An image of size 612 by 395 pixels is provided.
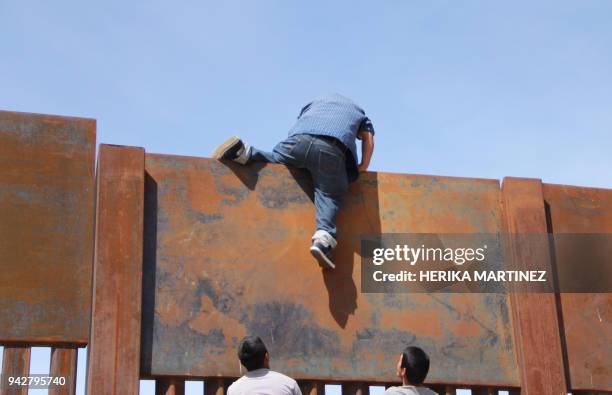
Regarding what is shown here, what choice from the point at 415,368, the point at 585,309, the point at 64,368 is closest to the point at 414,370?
the point at 415,368

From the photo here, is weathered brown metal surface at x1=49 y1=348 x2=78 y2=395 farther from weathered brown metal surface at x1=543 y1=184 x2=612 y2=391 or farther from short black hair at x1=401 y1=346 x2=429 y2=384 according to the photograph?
weathered brown metal surface at x1=543 y1=184 x2=612 y2=391

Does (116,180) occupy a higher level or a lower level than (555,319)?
higher

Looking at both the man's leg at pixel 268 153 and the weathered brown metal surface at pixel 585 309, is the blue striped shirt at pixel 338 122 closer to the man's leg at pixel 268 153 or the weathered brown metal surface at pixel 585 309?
the man's leg at pixel 268 153

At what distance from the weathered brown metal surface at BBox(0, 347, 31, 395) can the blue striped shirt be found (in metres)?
2.29

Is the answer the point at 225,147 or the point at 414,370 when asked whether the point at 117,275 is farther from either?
the point at 414,370

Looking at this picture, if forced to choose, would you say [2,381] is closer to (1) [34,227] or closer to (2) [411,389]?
(1) [34,227]

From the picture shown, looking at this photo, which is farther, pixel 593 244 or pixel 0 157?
pixel 593 244

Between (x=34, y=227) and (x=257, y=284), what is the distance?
146 cm

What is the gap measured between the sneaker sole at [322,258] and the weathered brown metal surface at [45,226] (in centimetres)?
143

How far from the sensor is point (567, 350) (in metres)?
6.59

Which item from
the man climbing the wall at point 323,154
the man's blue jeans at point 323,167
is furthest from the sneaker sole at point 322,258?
the man's blue jeans at point 323,167

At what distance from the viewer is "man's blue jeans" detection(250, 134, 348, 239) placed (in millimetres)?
→ 6398

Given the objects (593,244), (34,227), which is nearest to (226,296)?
(34,227)

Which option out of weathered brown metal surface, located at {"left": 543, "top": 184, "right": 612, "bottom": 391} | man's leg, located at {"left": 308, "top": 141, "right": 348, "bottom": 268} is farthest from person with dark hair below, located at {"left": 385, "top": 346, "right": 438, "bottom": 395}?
weathered brown metal surface, located at {"left": 543, "top": 184, "right": 612, "bottom": 391}
